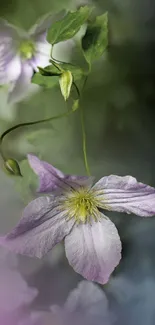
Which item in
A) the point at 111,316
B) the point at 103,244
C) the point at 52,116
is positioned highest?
the point at 52,116

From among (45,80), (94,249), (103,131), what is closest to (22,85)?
(45,80)

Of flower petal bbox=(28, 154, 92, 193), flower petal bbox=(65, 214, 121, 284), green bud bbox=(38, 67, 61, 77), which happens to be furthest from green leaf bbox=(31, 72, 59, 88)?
flower petal bbox=(65, 214, 121, 284)

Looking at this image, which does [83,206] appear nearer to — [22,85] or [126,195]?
[126,195]

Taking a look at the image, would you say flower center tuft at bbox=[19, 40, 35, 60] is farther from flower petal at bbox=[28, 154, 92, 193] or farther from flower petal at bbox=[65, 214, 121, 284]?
flower petal at bbox=[65, 214, 121, 284]

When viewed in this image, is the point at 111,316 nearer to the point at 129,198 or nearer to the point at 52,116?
the point at 129,198

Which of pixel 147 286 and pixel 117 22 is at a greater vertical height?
pixel 117 22

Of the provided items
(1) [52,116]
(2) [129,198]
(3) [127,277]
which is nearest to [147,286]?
(3) [127,277]
